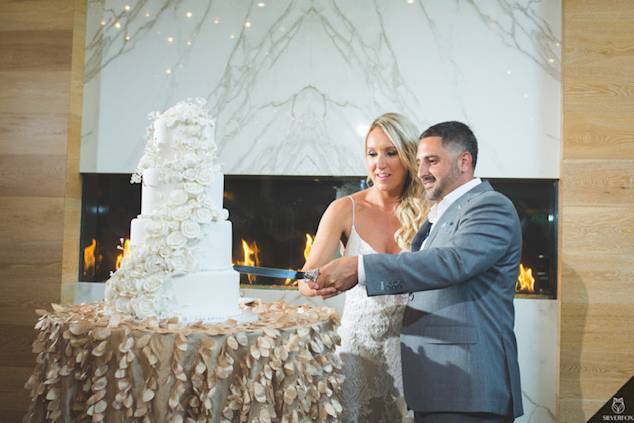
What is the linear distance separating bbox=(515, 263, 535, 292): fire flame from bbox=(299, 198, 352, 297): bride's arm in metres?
1.69

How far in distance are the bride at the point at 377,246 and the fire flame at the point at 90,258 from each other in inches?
86.9

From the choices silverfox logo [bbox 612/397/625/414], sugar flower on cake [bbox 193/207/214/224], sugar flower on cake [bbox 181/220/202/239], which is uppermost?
sugar flower on cake [bbox 193/207/214/224]

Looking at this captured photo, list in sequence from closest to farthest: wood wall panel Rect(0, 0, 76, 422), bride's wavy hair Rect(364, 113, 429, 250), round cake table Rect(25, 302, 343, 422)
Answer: round cake table Rect(25, 302, 343, 422) < bride's wavy hair Rect(364, 113, 429, 250) < wood wall panel Rect(0, 0, 76, 422)

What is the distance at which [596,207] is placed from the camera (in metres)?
3.70

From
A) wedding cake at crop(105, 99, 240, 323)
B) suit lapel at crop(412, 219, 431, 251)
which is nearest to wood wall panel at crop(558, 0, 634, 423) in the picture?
suit lapel at crop(412, 219, 431, 251)

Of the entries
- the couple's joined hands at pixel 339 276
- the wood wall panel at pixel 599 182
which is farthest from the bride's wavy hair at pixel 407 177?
the wood wall panel at pixel 599 182

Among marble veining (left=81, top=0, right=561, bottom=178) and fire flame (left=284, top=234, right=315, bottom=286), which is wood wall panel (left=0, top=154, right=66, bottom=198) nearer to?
marble veining (left=81, top=0, right=561, bottom=178)

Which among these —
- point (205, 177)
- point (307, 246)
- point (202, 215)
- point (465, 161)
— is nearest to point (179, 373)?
point (202, 215)

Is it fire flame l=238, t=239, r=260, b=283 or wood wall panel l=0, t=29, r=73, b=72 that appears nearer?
wood wall panel l=0, t=29, r=73, b=72

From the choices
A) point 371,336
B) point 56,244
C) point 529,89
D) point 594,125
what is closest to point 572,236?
point 594,125

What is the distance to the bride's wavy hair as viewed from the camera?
2811mm

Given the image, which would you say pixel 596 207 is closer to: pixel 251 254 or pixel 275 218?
pixel 275 218

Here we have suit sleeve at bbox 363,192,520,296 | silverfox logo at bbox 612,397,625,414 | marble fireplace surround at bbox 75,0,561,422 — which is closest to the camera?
suit sleeve at bbox 363,192,520,296

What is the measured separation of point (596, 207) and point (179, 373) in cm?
290
